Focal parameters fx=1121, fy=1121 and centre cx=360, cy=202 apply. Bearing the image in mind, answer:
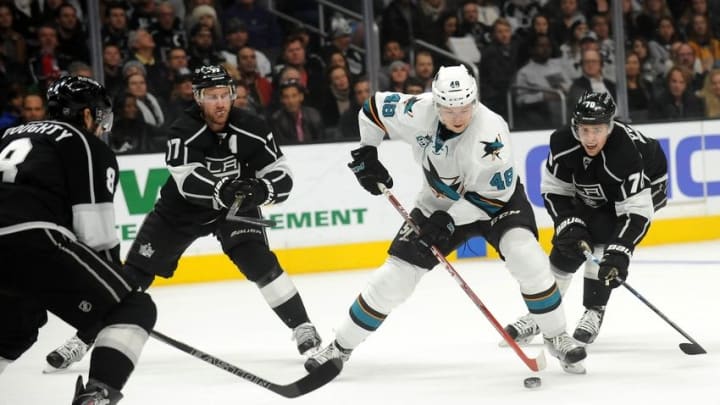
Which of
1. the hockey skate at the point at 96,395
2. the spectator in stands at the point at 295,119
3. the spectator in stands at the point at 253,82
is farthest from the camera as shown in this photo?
the spectator in stands at the point at 253,82

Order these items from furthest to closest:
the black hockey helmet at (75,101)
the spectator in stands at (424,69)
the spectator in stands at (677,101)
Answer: the spectator in stands at (677,101), the spectator in stands at (424,69), the black hockey helmet at (75,101)

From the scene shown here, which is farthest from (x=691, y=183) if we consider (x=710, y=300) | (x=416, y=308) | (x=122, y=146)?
(x=122, y=146)

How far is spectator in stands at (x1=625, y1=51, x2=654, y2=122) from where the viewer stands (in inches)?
303

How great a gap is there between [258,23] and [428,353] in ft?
12.4

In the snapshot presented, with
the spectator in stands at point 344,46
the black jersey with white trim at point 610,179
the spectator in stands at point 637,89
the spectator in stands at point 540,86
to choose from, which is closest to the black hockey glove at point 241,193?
the black jersey with white trim at point 610,179

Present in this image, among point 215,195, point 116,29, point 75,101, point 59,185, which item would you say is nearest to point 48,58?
point 116,29

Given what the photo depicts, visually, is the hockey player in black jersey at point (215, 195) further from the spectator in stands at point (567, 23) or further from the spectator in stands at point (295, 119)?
the spectator in stands at point (567, 23)

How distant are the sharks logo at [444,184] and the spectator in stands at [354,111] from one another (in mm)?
3296

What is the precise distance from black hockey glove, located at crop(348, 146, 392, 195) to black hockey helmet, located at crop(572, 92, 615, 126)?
2.26 feet

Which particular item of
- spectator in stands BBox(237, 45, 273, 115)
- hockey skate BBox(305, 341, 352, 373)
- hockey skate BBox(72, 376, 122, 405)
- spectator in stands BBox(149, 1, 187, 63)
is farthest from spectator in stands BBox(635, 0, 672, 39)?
hockey skate BBox(72, 376, 122, 405)

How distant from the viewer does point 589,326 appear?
400 centimetres

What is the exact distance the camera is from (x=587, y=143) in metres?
3.82

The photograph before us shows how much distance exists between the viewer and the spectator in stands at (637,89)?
7703 mm

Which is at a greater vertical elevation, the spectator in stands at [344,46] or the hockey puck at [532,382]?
the spectator in stands at [344,46]
